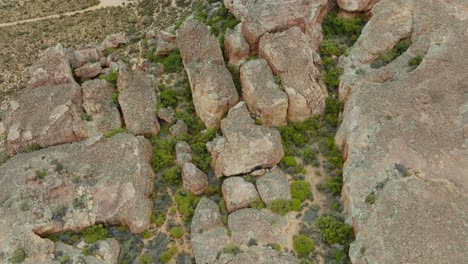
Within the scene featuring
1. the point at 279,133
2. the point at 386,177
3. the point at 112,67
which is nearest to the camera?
the point at 386,177

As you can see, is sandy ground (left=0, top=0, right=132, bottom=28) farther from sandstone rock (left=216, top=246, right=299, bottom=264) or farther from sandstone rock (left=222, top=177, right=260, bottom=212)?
sandstone rock (left=216, top=246, right=299, bottom=264)

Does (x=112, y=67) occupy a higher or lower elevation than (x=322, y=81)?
higher

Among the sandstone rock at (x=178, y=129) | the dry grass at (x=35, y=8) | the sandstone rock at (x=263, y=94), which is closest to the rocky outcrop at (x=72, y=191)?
the sandstone rock at (x=178, y=129)

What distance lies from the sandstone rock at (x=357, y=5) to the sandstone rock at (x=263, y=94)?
10.5 m

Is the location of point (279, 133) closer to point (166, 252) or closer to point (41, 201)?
point (166, 252)

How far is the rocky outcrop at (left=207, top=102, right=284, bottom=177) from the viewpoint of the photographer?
96.8ft

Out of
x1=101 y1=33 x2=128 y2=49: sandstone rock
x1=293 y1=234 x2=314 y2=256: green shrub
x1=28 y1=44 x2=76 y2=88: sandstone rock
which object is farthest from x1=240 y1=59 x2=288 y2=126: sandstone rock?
x1=101 y1=33 x2=128 y2=49: sandstone rock

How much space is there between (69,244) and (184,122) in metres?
13.1

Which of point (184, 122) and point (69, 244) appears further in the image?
point (184, 122)

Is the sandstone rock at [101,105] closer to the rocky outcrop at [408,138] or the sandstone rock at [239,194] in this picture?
the sandstone rock at [239,194]

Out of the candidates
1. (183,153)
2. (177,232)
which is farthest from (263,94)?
(177,232)

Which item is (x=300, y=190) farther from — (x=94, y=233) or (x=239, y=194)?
(x=94, y=233)

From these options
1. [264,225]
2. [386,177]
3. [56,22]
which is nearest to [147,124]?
Result: [264,225]

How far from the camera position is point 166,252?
27797 millimetres
